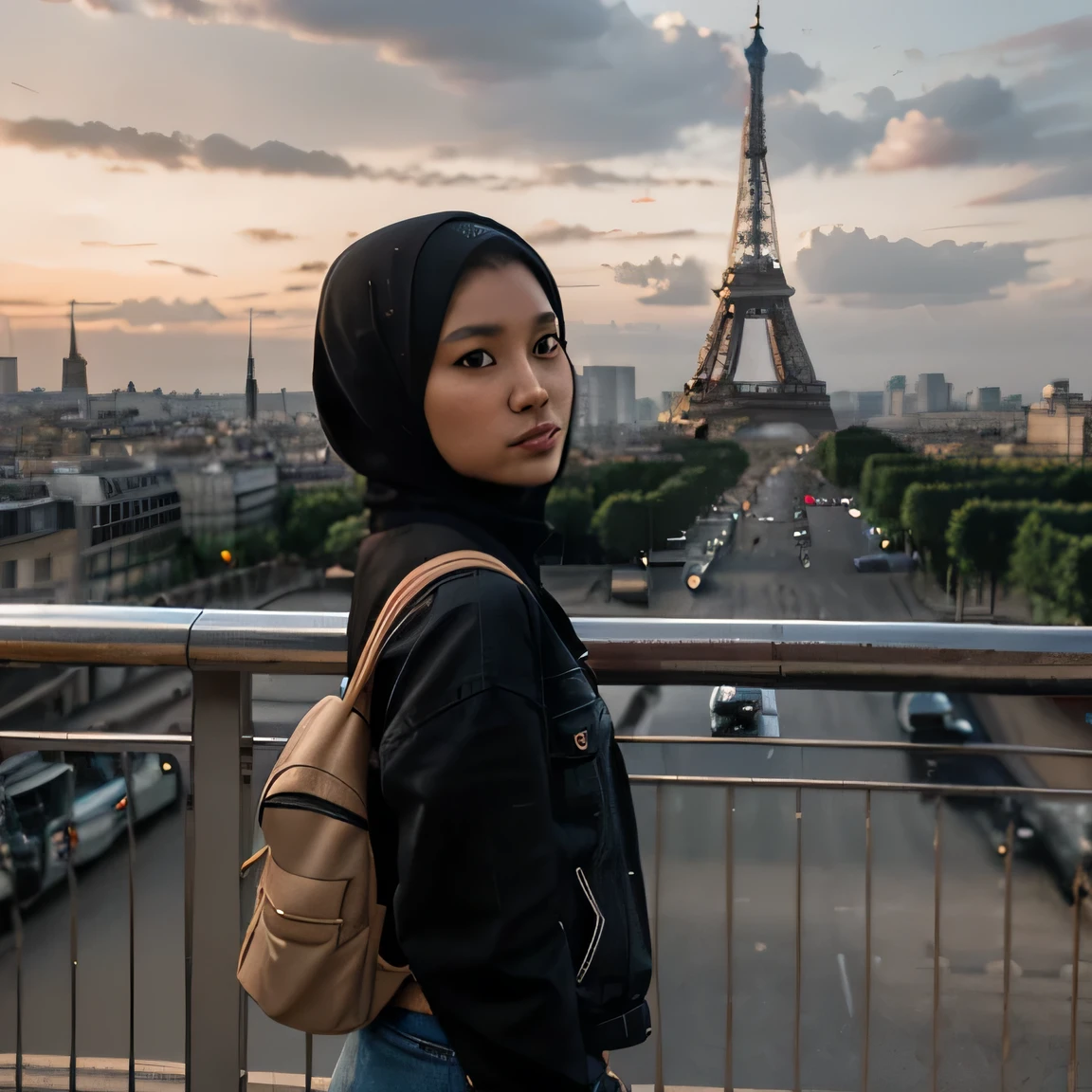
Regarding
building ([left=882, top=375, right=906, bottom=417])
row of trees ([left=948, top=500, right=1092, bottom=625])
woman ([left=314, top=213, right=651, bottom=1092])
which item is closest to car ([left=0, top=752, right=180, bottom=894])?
woman ([left=314, top=213, right=651, bottom=1092])

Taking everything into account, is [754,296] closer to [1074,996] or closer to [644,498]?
[644,498]

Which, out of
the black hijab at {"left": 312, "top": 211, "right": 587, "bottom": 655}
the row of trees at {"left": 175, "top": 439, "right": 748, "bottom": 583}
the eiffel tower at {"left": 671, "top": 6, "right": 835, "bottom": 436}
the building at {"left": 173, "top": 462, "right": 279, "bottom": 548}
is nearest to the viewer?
the black hijab at {"left": 312, "top": 211, "right": 587, "bottom": 655}

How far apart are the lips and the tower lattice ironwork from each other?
1964 centimetres

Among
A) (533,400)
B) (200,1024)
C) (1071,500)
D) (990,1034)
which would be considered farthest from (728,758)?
(1071,500)

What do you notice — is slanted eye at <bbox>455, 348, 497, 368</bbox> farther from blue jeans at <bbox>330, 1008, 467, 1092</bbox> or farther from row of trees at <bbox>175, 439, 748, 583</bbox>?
row of trees at <bbox>175, 439, 748, 583</bbox>

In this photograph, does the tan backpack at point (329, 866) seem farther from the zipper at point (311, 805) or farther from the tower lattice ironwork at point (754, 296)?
the tower lattice ironwork at point (754, 296)

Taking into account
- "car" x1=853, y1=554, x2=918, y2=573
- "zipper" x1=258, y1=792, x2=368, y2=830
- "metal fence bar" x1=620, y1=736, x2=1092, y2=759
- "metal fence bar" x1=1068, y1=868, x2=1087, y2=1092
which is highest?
"zipper" x1=258, y1=792, x2=368, y2=830

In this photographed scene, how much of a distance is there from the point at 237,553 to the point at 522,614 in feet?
69.2

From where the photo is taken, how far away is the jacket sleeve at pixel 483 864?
0.61 meters

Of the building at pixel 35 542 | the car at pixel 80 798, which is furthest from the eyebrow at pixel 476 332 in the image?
the building at pixel 35 542

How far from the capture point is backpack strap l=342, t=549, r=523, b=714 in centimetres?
67

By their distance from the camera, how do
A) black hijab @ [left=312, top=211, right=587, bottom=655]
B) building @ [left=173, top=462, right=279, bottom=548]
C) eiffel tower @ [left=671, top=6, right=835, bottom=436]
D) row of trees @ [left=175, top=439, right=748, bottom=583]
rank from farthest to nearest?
eiffel tower @ [left=671, top=6, right=835, bottom=436] < row of trees @ [left=175, top=439, right=748, bottom=583] < building @ [left=173, top=462, right=279, bottom=548] < black hijab @ [left=312, top=211, right=587, bottom=655]

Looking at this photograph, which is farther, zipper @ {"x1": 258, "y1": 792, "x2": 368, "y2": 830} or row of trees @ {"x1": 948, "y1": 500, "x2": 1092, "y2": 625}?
row of trees @ {"x1": 948, "y1": 500, "x2": 1092, "y2": 625}

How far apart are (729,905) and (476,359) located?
0.67 meters
